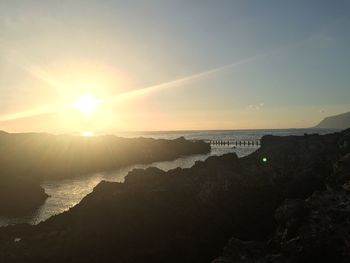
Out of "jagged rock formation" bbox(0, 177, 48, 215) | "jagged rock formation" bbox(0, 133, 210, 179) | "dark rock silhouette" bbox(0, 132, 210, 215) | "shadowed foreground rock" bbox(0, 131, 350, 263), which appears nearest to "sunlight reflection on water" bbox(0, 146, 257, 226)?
"jagged rock formation" bbox(0, 177, 48, 215)

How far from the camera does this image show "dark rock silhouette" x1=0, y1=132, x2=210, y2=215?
6438cm

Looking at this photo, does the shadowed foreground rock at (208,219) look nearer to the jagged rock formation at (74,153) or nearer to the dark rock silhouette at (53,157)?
the dark rock silhouette at (53,157)

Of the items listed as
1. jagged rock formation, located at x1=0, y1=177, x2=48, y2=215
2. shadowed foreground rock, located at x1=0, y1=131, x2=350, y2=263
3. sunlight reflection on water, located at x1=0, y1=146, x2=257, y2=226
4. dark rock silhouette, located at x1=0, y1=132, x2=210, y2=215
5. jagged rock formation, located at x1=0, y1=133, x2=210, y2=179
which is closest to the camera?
shadowed foreground rock, located at x1=0, y1=131, x2=350, y2=263

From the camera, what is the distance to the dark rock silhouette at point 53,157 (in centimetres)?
6438

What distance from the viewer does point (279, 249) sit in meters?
17.6

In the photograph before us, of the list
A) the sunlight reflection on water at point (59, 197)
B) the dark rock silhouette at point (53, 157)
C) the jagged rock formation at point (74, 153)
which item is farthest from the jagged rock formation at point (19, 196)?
the jagged rock formation at point (74, 153)

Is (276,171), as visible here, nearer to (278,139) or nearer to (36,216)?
(278,139)

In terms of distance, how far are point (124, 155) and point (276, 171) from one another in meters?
107

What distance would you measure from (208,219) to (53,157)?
330 ft

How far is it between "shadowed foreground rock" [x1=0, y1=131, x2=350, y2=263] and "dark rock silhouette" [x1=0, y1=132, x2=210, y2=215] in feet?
89.8

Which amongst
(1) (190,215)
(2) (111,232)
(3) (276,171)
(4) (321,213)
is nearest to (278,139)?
(3) (276,171)

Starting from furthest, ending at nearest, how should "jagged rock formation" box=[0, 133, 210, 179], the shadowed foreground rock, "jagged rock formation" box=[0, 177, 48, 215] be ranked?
"jagged rock formation" box=[0, 133, 210, 179] → "jagged rock formation" box=[0, 177, 48, 215] → the shadowed foreground rock

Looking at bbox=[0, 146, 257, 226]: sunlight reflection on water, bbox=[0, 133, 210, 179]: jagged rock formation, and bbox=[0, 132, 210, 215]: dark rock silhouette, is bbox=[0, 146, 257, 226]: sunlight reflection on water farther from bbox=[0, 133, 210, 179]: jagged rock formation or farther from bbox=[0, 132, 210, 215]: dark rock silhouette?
bbox=[0, 133, 210, 179]: jagged rock formation

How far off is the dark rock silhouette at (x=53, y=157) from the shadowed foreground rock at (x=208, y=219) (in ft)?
89.8
